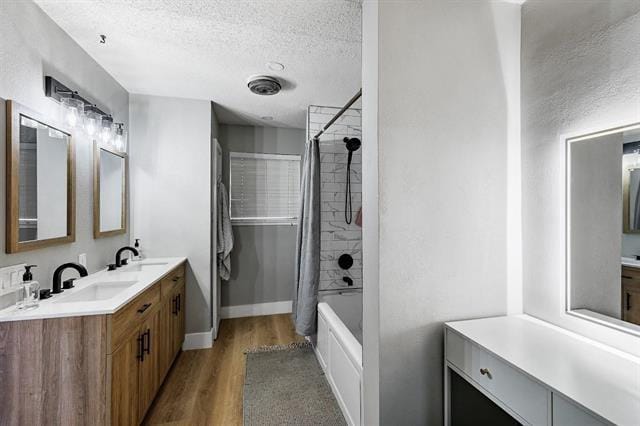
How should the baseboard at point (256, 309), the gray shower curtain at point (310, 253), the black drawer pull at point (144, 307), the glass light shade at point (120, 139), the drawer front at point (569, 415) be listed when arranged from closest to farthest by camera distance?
the drawer front at point (569, 415)
the black drawer pull at point (144, 307)
the glass light shade at point (120, 139)
the gray shower curtain at point (310, 253)
the baseboard at point (256, 309)

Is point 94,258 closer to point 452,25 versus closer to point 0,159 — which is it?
point 0,159

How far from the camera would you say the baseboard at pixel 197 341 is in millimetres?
2941

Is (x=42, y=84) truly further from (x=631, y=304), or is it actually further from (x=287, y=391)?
(x=631, y=304)

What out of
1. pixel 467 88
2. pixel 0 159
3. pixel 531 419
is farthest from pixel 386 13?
pixel 0 159

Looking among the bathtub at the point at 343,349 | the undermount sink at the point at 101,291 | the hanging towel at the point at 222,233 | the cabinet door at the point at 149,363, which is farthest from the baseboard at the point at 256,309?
the undermount sink at the point at 101,291

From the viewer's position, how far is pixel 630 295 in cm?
108

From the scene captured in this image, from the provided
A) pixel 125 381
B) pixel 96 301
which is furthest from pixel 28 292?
pixel 125 381

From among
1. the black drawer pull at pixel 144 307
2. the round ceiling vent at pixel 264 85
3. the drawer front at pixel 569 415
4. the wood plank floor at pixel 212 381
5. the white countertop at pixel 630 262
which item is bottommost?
the wood plank floor at pixel 212 381

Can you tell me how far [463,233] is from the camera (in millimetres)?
1396

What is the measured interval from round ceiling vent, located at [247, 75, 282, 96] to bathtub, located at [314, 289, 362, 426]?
1978mm

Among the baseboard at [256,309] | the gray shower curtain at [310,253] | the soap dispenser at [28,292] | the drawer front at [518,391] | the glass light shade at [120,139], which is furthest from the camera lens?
the baseboard at [256,309]

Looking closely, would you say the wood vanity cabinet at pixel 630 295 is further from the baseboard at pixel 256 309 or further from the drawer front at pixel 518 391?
the baseboard at pixel 256 309

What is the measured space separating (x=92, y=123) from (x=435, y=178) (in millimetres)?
2354

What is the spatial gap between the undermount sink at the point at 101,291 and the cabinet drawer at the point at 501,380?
2.00 m
